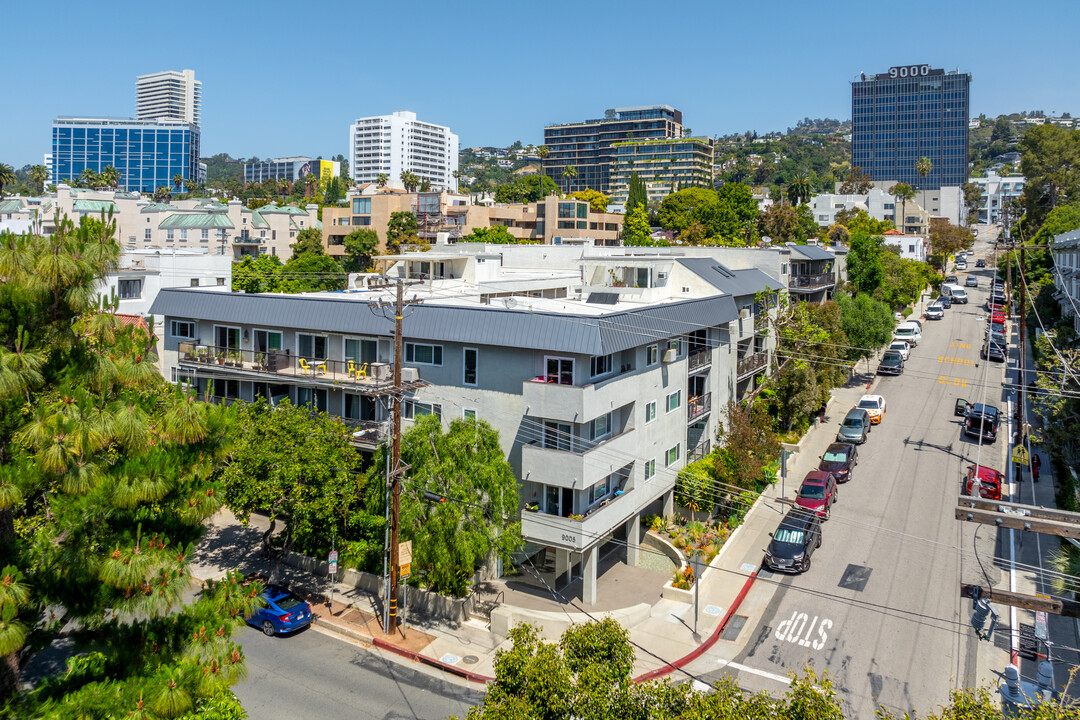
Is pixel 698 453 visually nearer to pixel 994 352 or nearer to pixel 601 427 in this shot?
pixel 601 427

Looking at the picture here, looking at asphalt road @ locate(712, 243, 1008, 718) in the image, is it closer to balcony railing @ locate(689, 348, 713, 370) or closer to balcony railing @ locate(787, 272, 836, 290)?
balcony railing @ locate(689, 348, 713, 370)

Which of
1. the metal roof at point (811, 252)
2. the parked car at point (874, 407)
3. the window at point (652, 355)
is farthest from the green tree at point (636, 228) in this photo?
the window at point (652, 355)

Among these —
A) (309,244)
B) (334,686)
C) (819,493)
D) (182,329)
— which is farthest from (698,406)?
(309,244)

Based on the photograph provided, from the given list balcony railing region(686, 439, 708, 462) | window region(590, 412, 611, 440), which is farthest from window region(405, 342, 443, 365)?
balcony railing region(686, 439, 708, 462)

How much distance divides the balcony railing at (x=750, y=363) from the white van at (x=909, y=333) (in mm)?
25970

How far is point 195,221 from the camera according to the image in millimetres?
121625

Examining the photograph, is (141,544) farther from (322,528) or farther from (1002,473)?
(1002,473)

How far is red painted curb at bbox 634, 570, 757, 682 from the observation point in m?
23.2

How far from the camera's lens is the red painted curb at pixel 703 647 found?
23.2 metres

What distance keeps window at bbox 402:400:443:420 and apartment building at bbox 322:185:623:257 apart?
3274 inches

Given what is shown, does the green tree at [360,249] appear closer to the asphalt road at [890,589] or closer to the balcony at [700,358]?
the balcony at [700,358]

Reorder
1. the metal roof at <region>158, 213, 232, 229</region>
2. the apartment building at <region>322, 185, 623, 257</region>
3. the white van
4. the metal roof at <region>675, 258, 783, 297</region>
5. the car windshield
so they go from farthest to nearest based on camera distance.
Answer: the metal roof at <region>158, 213, 232, 229</region>, the apartment building at <region>322, 185, 623, 257</region>, the white van, the metal roof at <region>675, 258, 783, 297</region>, the car windshield

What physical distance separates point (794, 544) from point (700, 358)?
10.4m

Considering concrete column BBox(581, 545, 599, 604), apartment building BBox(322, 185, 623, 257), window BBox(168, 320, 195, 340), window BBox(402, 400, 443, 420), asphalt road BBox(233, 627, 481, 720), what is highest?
apartment building BBox(322, 185, 623, 257)
